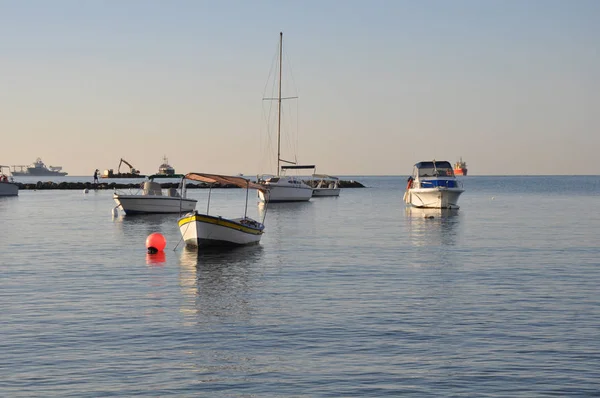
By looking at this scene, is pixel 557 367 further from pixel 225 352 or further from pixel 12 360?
pixel 12 360

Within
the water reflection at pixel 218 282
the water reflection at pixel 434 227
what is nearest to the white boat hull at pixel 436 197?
the water reflection at pixel 434 227

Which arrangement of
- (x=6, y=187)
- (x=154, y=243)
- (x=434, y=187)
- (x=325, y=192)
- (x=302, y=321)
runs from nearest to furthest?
(x=302, y=321), (x=154, y=243), (x=434, y=187), (x=6, y=187), (x=325, y=192)

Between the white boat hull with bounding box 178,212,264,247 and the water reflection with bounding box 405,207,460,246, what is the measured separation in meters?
9.67

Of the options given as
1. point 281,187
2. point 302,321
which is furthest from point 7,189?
point 302,321

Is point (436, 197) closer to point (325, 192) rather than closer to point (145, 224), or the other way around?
point (145, 224)

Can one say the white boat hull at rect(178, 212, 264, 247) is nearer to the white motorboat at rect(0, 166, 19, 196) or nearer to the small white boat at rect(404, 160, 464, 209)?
the small white boat at rect(404, 160, 464, 209)

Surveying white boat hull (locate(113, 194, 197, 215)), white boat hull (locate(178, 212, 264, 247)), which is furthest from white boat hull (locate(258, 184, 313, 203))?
white boat hull (locate(178, 212, 264, 247))

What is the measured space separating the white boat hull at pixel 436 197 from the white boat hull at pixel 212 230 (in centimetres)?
3996

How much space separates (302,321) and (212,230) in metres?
19.6

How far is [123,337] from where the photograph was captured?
19.2 m

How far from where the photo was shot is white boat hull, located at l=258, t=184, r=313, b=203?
335 feet

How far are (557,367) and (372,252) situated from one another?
23.7 m

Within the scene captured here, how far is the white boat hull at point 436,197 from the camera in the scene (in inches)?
3110

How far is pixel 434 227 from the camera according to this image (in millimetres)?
58500
